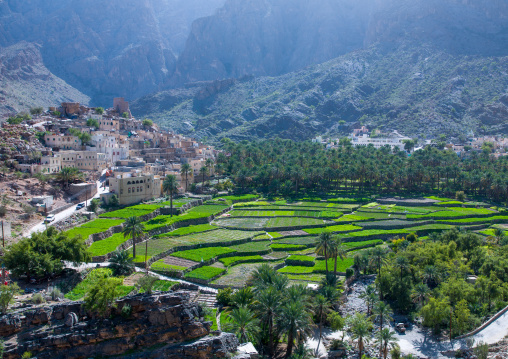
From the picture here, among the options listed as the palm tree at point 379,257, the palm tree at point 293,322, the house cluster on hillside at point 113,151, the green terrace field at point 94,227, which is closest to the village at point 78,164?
the house cluster on hillside at point 113,151

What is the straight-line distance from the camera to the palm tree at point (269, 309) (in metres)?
38.6

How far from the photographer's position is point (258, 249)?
69.2 m

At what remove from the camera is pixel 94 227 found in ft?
223

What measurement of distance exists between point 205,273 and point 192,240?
14.3 metres

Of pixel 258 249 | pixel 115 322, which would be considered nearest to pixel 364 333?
pixel 115 322

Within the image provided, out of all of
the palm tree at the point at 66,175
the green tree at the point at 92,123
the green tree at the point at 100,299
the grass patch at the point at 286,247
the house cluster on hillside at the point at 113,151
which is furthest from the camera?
the green tree at the point at 92,123

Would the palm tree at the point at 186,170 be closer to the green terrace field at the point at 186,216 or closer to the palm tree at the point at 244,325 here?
the green terrace field at the point at 186,216

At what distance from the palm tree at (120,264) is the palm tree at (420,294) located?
3260 centimetres

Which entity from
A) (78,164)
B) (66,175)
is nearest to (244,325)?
(66,175)

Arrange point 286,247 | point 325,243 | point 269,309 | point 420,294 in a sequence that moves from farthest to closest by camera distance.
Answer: point 286,247
point 325,243
point 420,294
point 269,309

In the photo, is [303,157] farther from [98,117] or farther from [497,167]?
[98,117]

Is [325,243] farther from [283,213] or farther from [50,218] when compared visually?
[50,218]

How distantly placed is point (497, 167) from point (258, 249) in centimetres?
8274

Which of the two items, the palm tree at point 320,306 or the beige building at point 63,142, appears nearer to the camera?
the palm tree at point 320,306
